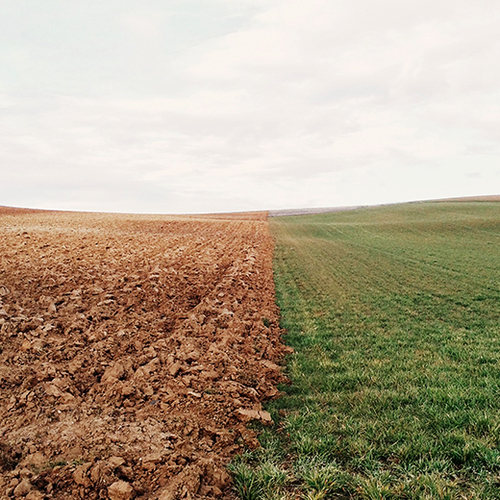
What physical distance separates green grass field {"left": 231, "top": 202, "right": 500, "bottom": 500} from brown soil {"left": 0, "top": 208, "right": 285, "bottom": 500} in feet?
1.79

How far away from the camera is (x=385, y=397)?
→ 18.2 feet

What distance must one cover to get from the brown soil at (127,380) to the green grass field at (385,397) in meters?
0.55

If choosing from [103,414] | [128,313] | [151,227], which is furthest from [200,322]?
[151,227]

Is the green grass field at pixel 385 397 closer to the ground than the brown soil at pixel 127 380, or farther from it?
closer to the ground

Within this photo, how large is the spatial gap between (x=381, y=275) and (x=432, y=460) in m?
13.3

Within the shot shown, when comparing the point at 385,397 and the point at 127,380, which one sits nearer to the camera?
the point at 385,397

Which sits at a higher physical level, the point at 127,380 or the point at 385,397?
the point at 127,380

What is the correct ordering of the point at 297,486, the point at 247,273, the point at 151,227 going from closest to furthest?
1. the point at 297,486
2. the point at 247,273
3. the point at 151,227

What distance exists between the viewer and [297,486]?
3754 mm

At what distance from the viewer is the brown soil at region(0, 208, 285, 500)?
3893 mm

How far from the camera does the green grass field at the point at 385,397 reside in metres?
3.80

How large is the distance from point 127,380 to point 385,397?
13.7ft

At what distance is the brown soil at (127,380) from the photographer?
12.8 ft

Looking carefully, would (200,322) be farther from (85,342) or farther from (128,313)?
(85,342)
